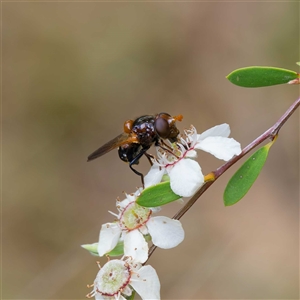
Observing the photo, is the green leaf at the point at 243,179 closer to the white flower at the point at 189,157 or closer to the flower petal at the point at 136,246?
the white flower at the point at 189,157

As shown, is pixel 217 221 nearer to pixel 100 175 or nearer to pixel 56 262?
pixel 100 175

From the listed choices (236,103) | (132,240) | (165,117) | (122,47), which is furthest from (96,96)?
(132,240)

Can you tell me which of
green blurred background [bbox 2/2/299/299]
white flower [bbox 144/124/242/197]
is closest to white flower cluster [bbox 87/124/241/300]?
white flower [bbox 144/124/242/197]

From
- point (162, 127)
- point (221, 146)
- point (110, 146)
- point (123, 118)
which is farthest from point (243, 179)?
point (123, 118)

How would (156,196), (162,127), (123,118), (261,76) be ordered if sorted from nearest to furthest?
(156,196) → (261,76) → (162,127) → (123,118)

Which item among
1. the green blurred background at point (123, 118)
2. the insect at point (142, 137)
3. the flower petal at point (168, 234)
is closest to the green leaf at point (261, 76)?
the insect at point (142, 137)

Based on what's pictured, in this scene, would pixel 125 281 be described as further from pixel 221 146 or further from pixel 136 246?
pixel 221 146

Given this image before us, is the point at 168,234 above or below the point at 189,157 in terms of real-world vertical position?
below
